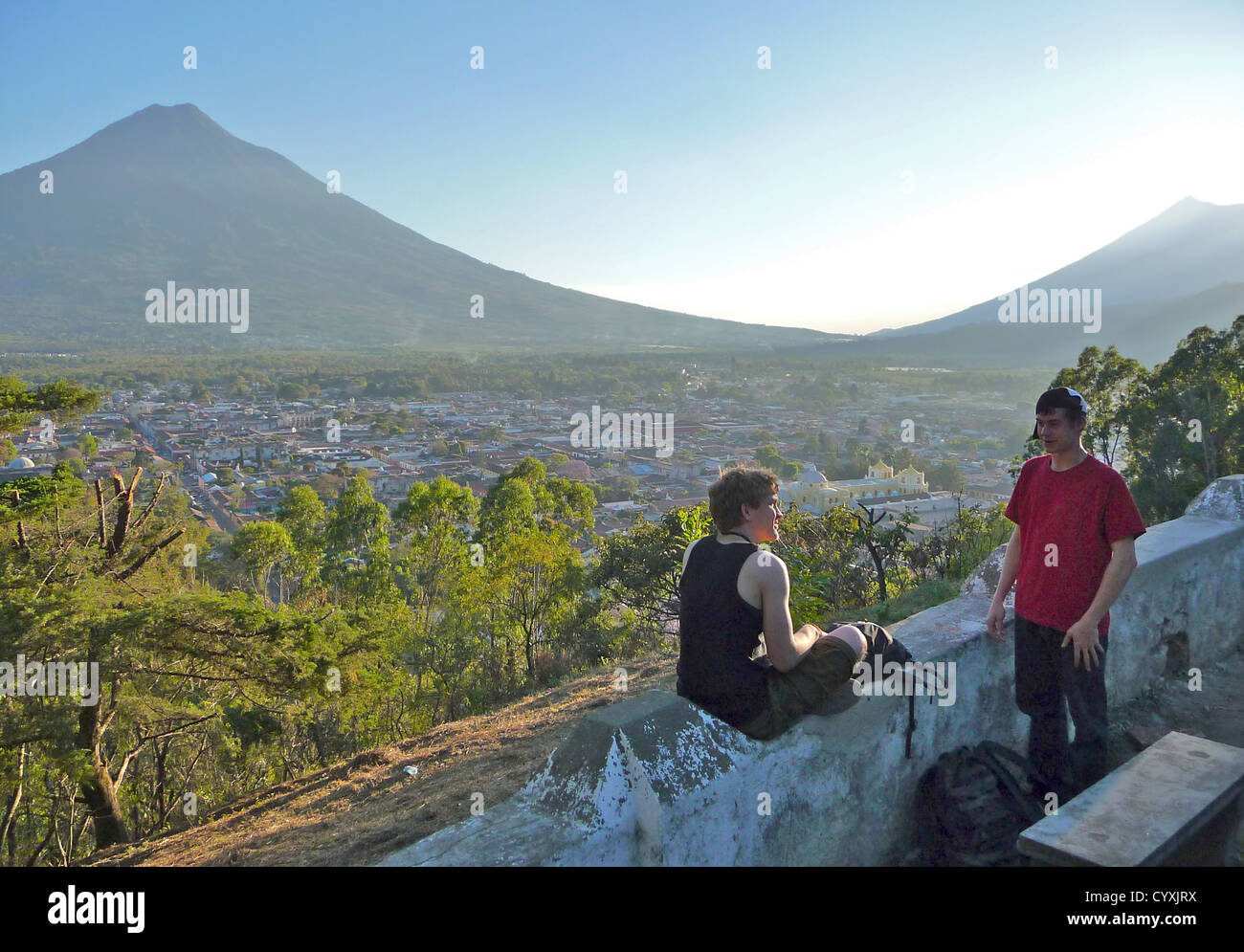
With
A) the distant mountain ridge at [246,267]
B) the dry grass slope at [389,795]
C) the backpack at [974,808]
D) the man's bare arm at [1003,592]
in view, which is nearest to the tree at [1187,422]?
the dry grass slope at [389,795]

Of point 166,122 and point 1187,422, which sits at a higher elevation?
point 166,122

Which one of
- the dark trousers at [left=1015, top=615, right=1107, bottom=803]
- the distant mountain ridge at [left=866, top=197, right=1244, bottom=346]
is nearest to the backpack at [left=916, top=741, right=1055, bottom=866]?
the dark trousers at [left=1015, top=615, right=1107, bottom=803]

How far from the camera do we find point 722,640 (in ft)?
6.75

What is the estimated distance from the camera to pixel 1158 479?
11062 millimetres

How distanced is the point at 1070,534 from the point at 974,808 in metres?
0.89

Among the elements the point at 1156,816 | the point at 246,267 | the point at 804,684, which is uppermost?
the point at 246,267

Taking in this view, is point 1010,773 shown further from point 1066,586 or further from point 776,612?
point 776,612

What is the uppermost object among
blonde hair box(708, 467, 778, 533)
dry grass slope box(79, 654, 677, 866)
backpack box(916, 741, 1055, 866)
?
blonde hair box(708, 467, 778, 533)

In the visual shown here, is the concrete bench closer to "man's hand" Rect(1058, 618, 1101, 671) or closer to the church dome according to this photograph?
"man's hand" Rect(1058, 618, 1101, 671)

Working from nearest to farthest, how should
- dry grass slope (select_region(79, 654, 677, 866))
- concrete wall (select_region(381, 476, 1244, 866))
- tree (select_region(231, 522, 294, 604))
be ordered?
concrete wall (select_region(381, 476, 1244, 866)) → dry grass slope (select_region(79, 654, 677, 866)) → tree (select_region(231, 522, 294, 604))

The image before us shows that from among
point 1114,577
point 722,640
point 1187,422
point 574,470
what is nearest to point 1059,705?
point 1114,577

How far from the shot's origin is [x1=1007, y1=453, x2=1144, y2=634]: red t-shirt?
2.27m
